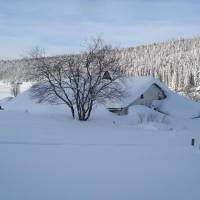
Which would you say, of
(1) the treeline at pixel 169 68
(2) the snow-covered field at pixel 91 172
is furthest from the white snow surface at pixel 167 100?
(1) the treeline at pixel 169 68

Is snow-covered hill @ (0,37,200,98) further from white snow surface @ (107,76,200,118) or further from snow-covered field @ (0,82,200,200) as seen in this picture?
snow-covered field @ (0,82,200,200)

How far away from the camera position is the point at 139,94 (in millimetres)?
53750

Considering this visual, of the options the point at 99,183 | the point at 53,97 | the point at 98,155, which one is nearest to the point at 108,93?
the point at 53,97

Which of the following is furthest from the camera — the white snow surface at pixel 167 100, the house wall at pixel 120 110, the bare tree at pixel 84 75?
the white snow surface at pixel 167 100

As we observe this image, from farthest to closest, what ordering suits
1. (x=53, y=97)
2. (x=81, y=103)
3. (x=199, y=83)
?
(x=199, y=83), (x=53, y=97), (x=81, y=103)

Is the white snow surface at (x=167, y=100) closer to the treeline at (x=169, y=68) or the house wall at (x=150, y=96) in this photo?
the house wall at (x=150, y=96)

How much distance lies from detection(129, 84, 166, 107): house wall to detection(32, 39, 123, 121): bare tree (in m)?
12.5

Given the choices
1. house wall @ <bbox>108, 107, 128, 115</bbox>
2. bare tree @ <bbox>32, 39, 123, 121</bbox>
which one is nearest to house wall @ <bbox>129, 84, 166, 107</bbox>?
house wall @ <bbox>108, 107, 128, 115</bbox>

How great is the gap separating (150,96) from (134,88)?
3060 mm

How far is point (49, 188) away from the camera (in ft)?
32.0

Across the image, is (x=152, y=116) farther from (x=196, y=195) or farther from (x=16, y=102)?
(x=196, y=195)

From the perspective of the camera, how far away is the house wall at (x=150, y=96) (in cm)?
5443

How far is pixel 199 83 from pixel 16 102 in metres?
82.3

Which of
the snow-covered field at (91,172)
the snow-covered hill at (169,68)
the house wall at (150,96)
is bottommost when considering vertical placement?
the snow-covered field at (91,172)
